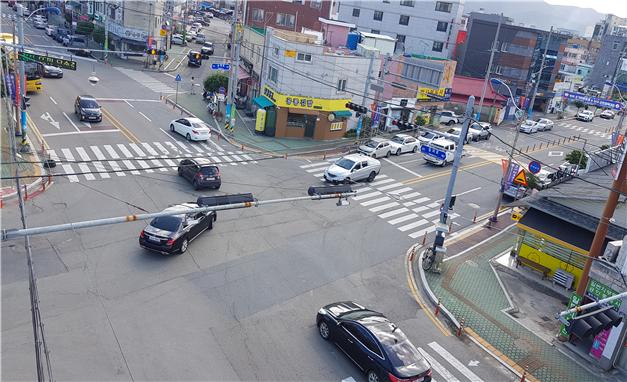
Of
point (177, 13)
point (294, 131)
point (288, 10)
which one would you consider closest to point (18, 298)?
point (294, 131)

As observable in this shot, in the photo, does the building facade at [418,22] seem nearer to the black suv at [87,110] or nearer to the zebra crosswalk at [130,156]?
the zebra crosswalk at [130,156]

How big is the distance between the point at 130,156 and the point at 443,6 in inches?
2120

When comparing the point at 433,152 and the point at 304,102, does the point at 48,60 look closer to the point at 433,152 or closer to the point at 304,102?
the point at 433,152

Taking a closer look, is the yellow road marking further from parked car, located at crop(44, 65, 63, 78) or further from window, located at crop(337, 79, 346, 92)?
window, located at crop(337, 79, 346, 92)

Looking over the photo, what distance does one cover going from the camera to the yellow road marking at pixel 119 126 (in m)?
35.6

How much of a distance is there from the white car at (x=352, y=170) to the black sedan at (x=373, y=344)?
15498 millimetres

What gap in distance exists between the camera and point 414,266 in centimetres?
2302

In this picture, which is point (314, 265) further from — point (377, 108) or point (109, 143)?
point (377, 108)

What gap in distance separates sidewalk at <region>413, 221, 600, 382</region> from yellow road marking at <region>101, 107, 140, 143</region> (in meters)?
23.0

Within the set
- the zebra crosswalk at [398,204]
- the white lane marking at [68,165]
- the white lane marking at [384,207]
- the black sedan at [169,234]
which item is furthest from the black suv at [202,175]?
the white lane marking at [384,207]

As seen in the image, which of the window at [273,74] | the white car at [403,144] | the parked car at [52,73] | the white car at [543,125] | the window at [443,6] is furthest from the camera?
the window at [443,6]

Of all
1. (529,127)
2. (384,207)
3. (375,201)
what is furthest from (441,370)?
(529,127)

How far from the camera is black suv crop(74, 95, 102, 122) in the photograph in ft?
121

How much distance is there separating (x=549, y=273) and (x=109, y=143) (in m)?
→ 28.1
